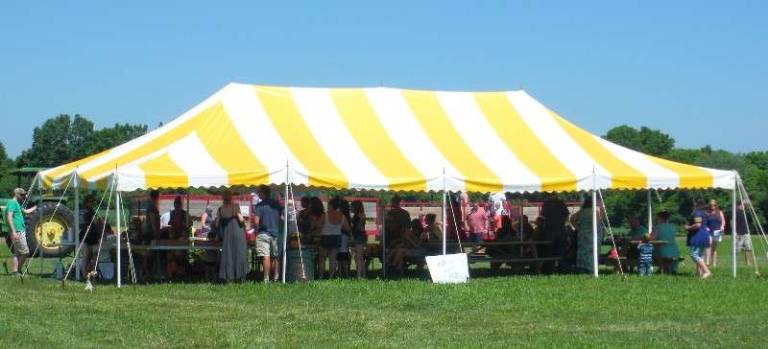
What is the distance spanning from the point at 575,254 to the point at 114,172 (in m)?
7.67

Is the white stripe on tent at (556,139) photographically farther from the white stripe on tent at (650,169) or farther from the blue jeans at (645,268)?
the blue jeans at (645,268)

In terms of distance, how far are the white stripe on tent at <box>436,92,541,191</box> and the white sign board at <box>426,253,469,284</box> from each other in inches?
47.6

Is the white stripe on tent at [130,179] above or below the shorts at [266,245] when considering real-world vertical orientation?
above

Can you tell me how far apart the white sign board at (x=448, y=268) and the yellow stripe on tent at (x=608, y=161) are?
8.39ft

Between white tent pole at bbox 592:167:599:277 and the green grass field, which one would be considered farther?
white tent pole at bbox 592:167:599:277

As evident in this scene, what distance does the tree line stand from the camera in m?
42.7

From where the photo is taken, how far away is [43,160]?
91312 millimetres

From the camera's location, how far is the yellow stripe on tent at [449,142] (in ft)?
53.2

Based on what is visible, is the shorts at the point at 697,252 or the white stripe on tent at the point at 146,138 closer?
the white stripe on tent at the point at 146,138

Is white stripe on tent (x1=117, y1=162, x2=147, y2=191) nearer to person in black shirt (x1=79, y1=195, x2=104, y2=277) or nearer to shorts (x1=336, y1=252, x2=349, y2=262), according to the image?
person in black shirt (x1=79, y1=195, x2=104, y2=277)

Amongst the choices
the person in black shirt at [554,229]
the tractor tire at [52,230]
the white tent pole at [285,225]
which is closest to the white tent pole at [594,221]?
the person in black shirt at [554,229]

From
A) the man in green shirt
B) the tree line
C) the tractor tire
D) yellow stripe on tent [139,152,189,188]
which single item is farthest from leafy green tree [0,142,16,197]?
yellow stripe on tent [139,152,189,188]

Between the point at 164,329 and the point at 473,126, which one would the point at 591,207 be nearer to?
the point at 473,126

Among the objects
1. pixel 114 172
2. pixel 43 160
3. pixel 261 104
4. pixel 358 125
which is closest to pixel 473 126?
pixel 358 125
